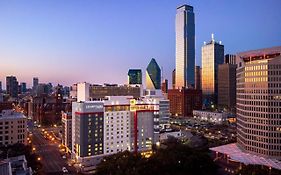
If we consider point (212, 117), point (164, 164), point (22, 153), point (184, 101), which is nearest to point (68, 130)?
point (22, 153)

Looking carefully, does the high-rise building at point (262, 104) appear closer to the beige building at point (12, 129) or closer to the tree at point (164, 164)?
the tree at point (164, 164)

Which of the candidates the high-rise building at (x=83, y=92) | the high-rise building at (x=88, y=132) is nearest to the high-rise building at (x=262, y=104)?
the high-rise building at (x=88, y=132)

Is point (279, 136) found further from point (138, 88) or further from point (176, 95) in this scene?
point (176, 95)

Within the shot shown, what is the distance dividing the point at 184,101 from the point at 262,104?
350 feet

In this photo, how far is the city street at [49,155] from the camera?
201 ft

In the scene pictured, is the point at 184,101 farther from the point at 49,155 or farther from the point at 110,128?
the point at 49,155

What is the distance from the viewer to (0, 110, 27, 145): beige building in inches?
2628

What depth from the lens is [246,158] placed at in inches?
2199

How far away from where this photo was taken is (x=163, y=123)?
108562 millimetres

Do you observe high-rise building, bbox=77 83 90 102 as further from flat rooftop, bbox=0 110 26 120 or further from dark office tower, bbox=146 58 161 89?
dark office tower, bbox=146 58 161 89

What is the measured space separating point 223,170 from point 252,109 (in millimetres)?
15248

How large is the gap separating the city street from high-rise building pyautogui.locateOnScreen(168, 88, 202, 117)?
Answer: 88.6 metres

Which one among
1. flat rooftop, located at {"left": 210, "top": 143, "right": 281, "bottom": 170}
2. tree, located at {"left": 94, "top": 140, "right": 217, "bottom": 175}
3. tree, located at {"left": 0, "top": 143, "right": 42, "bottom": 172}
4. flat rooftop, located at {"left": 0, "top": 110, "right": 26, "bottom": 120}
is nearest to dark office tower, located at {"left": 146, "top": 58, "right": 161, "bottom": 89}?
flat rooftop, located at {"left": 0, "top": 110, "right": 26, "bottom": 120}

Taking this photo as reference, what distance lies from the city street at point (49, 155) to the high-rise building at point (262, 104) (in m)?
38.6
